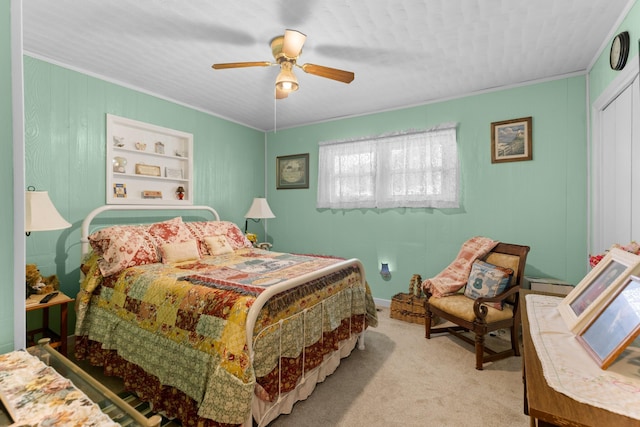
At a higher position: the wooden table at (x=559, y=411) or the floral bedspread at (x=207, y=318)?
the wooden table at (x=559, y=411)

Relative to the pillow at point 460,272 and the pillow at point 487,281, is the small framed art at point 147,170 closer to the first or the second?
the pillow at point 460,272

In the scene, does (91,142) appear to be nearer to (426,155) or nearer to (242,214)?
(242,214)

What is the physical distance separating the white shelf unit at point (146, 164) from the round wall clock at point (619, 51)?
14.4 feet

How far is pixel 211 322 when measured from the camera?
1.76 meters

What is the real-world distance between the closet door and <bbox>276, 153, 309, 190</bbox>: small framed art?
3.57m

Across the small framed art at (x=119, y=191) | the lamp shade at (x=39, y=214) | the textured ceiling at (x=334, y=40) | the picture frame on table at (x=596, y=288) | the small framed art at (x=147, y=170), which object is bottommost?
the picture frame on table at (x=596, y=288)

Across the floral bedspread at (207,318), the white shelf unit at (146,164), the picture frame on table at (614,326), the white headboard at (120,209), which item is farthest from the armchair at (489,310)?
the white shelf unit at (146,164)

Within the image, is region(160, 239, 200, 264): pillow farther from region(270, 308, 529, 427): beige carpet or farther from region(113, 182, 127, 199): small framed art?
region(270, 308, 529, 427): beige carpet

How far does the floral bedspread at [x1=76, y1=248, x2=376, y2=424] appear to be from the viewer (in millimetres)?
1596

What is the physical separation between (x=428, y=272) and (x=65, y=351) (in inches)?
152

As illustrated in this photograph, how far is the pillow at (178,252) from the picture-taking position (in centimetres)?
290

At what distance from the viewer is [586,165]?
10.1 feet

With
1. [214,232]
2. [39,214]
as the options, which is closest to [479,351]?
[214,232]

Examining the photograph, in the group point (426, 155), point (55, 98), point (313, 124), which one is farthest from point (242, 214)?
point (426, 155)
